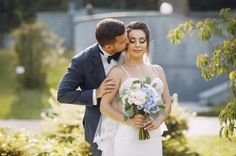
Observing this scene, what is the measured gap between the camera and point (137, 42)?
4574 millimetres

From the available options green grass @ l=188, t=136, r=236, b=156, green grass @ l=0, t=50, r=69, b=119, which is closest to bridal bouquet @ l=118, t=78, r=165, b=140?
green grass @ l=188, t=136, r=236, b=156

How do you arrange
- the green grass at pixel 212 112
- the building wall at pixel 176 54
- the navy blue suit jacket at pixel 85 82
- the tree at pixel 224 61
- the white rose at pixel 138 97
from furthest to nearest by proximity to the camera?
the building wall at pixel 176 54
the green grass at pixel 212 112
the tree at pixel 224 61
the navy blue suit jacket at pixel 85 82
the white rose at pixel 138 97

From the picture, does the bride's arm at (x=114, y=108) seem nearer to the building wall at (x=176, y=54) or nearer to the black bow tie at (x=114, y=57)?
the black bow tie at (x=114, y=57)

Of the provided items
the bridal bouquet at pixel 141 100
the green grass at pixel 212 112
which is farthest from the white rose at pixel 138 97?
the green grass at pixel 212 112

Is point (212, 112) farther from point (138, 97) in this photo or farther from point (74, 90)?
point (138, 97)

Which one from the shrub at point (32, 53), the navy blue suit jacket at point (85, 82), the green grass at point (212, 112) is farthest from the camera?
the shrub at point (32, 53)

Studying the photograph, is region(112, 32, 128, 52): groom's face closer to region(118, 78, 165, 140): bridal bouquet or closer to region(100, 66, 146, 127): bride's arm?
region(100, 66, 146, 127): bride's arm

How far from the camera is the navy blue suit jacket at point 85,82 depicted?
4586mm

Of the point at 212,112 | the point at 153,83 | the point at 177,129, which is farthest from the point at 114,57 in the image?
the point at 212,112

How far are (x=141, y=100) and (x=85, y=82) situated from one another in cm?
57

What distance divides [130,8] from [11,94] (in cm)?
1228

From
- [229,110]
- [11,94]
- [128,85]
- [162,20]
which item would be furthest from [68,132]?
[11,94]

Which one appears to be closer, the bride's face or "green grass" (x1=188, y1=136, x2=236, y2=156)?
the bride's face

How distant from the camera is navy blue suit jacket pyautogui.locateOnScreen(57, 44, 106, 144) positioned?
4.59 m
